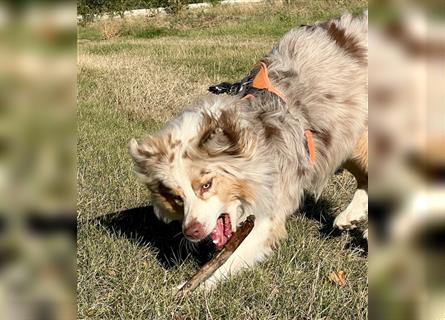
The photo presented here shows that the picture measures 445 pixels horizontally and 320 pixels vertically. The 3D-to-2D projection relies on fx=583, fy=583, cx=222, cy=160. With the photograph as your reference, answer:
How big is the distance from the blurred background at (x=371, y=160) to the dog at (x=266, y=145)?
107 inches

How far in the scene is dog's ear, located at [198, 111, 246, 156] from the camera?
3652 mm

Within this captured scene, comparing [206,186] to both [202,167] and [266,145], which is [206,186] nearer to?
[202,167]

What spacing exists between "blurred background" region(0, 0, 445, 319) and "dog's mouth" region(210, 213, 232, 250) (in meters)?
3.02

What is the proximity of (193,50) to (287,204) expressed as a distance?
11.4 metres

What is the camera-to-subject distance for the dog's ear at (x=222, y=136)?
365 cm

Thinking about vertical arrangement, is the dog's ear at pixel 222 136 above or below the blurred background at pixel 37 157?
below

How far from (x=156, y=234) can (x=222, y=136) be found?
41.1 inches

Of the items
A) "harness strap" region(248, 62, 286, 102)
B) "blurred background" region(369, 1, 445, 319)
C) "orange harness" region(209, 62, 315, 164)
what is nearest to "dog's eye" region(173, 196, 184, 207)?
"orange harness" region(209, 62, 315, 164)

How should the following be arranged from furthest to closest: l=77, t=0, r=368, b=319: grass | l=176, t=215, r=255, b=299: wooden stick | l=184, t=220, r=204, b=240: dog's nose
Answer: l=184, t=220, r=204, b=240: dog's nose, l=176, t=215, r=255, b=299: wooden stick, l=77, t=0, r=368, b=319: grass

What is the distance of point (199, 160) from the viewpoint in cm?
367

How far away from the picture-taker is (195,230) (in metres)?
3.46

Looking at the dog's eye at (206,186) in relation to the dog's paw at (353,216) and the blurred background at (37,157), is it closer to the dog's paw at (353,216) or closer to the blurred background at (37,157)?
the dog's paw at (353,216)

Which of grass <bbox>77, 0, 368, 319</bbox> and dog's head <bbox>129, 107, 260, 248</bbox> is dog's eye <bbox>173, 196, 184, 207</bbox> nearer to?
dog's head <bbox>129, 107, 260, 248</bbox>

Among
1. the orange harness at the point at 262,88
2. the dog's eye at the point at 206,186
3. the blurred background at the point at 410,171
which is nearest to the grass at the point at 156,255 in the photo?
the dog's eye at the point at 206,186
